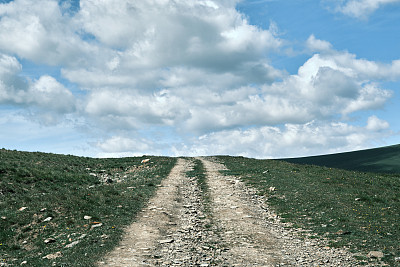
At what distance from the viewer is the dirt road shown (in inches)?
484

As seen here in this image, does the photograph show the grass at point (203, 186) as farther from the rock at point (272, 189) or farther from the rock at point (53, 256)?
the rock at point (53, 256)

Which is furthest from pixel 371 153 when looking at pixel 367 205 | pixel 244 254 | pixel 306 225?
pixel 244 254

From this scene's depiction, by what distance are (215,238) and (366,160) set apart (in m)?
80.2

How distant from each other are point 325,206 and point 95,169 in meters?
37.8

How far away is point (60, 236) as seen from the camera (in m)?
15.9

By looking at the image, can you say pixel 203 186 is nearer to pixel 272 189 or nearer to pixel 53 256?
pixel 272 189

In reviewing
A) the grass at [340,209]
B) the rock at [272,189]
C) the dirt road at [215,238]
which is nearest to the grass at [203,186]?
the dirt road at [215,238]

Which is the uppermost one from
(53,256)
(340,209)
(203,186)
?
(203,186)

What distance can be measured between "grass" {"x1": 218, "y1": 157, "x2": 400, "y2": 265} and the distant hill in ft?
148

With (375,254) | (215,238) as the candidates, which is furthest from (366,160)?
(215,238)

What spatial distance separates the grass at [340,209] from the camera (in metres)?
14.6

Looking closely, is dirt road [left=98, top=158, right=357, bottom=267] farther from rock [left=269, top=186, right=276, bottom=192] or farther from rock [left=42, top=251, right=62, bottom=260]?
rock [left=42, top=251, right=62, bottom=260]

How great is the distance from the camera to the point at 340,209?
19891mm

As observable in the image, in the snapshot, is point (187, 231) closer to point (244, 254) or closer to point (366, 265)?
point (244, 254)
